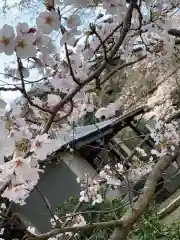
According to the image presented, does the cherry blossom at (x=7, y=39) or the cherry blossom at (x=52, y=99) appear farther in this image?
the cherry blossom at (x=52, y=99)

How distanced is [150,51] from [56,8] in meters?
1.09

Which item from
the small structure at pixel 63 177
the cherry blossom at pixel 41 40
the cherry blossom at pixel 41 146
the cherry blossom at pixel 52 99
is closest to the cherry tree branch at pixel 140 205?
the cherry blossom at pixel 52 99

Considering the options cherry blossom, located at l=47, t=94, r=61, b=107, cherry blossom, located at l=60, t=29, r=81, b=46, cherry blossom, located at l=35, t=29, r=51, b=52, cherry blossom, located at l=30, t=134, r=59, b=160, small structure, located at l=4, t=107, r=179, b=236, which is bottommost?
cherry blossom, located at l=30, t=134, r=59, b=160

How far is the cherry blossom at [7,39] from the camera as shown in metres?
1.55

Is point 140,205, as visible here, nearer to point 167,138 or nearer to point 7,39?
point 167,138

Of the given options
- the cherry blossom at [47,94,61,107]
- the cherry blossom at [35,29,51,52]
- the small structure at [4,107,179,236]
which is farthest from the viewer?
the small structure at [4,107,179,236]

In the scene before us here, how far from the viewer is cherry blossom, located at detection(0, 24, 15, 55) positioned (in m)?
1.55

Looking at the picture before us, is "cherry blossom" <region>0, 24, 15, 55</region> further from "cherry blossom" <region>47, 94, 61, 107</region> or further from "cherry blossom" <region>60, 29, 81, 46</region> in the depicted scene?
"cherry blossom" <region>47, 94, 61, 107</region>

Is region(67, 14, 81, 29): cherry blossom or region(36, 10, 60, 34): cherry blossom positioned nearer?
region(36, 10, 60, 34): cherry blossom

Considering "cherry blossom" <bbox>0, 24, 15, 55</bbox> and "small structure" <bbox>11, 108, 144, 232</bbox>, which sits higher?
"small structure" <bbox>11, 108, 144, 232</bbox>

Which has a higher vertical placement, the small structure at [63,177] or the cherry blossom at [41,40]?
the small structure at [63,177]

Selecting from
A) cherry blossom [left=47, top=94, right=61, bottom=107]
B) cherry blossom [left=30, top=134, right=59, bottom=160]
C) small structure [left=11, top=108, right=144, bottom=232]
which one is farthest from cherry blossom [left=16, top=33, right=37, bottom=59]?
small structure [left=11, top=108, right=144, bottom=232]

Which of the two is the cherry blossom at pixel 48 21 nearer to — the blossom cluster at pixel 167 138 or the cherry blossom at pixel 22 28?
the cherry blossom at pixel 22 28

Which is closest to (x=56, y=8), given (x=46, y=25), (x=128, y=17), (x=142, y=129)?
(x=46, y=25)
